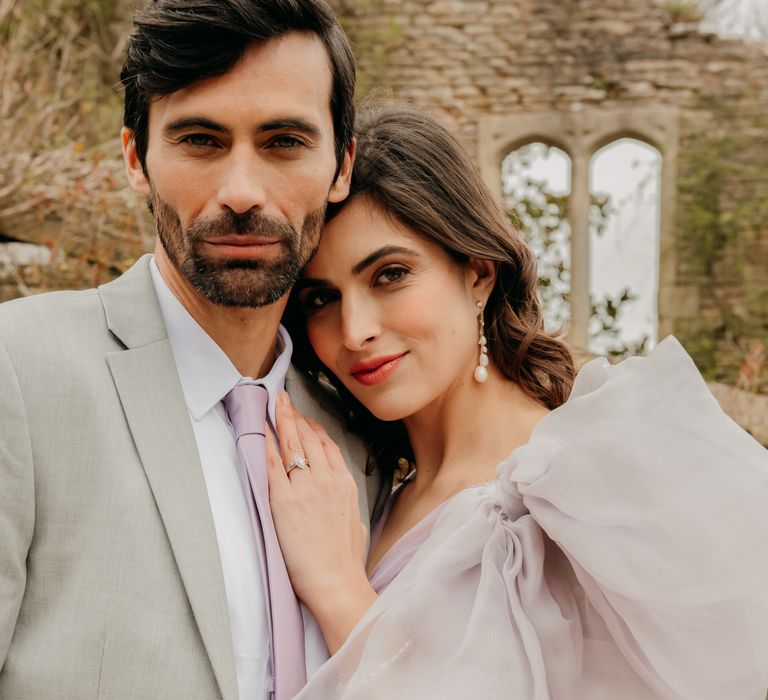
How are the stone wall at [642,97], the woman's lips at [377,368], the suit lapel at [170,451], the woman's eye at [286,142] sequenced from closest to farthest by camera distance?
the suit lapel at [170,451] → the woman's eye at [286,142] → the woman's lips at [377,368] → the stone wall at [642,97]

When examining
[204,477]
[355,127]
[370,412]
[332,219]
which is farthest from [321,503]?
[355,127]

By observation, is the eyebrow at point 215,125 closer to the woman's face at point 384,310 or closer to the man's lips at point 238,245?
the man's lips at point 238,245

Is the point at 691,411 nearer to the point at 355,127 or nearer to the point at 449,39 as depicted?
the point at 355,127

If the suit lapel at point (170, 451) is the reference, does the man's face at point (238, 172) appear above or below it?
above

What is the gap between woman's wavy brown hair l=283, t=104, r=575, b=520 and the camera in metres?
2.38

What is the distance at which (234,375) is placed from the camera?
6.67 ft

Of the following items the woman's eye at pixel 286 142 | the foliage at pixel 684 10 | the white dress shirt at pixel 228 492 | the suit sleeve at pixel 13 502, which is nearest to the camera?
the suit sleeve at pixel 13 502

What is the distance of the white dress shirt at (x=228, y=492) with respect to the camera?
178cm

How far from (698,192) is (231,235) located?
26.0 feet

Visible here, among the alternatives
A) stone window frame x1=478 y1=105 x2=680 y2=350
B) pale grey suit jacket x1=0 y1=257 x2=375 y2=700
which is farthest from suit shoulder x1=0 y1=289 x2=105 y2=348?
stone window frame x1=478 y1=105 x2=680 y2=350

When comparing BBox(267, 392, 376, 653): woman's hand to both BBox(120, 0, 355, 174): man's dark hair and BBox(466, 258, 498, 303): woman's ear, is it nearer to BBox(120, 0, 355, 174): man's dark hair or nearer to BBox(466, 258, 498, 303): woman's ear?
BBox(466, 258, 498, 303): woman's ear

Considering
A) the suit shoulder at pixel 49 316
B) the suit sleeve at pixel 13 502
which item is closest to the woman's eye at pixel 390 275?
the suit shoulder at pixel 49 316

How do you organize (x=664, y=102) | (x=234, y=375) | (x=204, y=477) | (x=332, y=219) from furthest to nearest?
(x=664, y=102) → (x=332, y=219) → (x=234, y=375) → (x=204, y=477)

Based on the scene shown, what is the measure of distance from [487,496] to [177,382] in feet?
2.38
